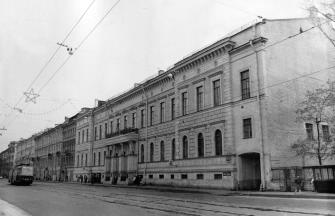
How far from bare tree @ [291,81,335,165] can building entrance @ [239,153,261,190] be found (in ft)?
10.5

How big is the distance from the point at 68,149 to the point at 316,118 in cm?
5599

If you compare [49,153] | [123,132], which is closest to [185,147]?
[123,132]

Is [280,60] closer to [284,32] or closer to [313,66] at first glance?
[284,32]

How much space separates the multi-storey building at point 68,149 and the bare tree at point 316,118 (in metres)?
50.9

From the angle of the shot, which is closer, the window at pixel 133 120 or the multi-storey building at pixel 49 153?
the window at pixel 133 120

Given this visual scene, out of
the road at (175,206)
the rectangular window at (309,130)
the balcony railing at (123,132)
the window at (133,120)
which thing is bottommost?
the road at (175,206)

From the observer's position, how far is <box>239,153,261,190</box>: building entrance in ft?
94.5

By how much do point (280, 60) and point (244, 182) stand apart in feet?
33.7

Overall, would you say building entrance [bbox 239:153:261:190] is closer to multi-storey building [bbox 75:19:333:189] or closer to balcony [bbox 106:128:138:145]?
multi-storey building [bbox 75:19:333:189]

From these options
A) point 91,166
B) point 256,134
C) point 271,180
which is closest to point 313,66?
point 256,134

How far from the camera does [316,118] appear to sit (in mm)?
27922

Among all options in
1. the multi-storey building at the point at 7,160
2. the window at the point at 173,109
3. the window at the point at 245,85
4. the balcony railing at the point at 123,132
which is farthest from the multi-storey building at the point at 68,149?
the multi-storey building at the point at 7,160

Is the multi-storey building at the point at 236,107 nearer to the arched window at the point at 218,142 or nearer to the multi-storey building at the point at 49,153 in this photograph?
the arched window at the point at 218,142

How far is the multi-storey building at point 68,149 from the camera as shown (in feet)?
233
